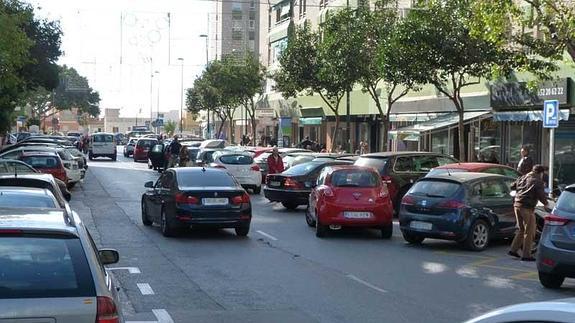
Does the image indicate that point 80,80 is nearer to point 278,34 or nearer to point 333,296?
point 278,34

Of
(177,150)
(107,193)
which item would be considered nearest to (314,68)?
(177,150)

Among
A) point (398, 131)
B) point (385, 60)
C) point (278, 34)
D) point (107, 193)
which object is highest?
point (278, 34)

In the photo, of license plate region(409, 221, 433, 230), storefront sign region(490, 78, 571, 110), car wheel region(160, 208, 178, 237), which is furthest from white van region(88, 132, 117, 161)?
license plate region(409, 221, 433, 230)

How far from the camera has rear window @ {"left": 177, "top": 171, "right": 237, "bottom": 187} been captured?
16.2 metres

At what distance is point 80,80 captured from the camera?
104688 mm

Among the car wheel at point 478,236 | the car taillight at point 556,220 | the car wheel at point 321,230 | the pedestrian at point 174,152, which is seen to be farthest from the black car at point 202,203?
the pedestrian at point 174,152

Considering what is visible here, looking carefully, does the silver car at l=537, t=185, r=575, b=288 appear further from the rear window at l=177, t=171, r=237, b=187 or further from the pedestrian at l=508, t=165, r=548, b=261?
the rear window at l=177, t=171, r=237, b=187

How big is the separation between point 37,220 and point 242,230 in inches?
431

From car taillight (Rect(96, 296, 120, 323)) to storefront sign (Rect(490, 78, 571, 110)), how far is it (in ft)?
70.7

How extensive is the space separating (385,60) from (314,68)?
12.1m

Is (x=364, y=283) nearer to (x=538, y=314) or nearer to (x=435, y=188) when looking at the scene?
(x=435, y=188)

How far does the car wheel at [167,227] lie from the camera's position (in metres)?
15.8

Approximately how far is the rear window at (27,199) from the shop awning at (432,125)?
22991mm

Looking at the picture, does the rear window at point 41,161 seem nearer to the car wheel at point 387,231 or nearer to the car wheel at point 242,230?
the car wheel at point 242,230
